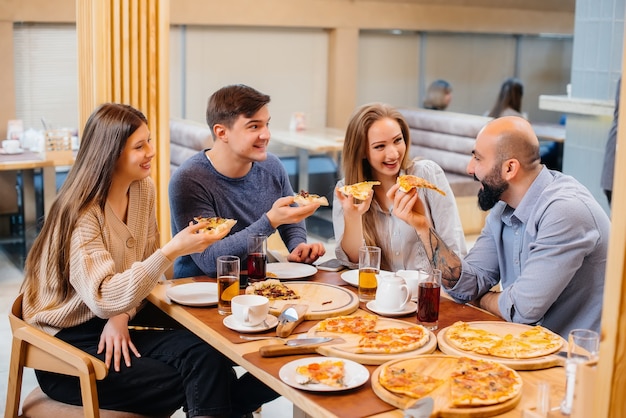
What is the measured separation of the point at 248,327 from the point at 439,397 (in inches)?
28.2

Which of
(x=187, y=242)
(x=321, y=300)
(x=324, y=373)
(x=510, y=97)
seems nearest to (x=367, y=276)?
(x=321, y=300)

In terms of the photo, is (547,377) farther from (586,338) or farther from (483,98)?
(483,98)

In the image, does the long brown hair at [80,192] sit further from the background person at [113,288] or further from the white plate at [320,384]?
the white plate at [320,384]

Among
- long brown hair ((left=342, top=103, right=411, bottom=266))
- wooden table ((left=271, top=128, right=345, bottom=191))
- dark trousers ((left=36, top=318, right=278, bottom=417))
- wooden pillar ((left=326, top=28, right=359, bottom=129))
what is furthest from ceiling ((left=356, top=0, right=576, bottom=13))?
dark trousers ((left=36, top=318, right=278, bottom=417))

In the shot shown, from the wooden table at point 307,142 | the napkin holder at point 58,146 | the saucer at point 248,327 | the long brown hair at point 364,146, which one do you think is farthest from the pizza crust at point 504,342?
the wooden table at point 307,142

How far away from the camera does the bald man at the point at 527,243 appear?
257cm

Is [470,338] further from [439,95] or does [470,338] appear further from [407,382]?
[439,95]

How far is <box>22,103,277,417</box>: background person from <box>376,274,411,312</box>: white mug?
0.56 metres

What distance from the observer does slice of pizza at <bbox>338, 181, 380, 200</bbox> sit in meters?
3.18

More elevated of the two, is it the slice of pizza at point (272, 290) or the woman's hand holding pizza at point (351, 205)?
the woman's hand holding pizza at point (351, 205)

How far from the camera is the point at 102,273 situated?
2639 mm

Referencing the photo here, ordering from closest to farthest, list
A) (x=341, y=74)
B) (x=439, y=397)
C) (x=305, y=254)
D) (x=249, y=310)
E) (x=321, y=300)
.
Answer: (x=439, y=397), (x=249, y=310), (x=321, y=300), (x=305, y=254), (x=341, y=74)

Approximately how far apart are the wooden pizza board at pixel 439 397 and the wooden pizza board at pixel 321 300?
0.47 m

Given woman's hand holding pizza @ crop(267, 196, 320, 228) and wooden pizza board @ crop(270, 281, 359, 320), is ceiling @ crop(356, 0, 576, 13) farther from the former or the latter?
wooden pizza board @ crop(270, 281, 359, 320)
